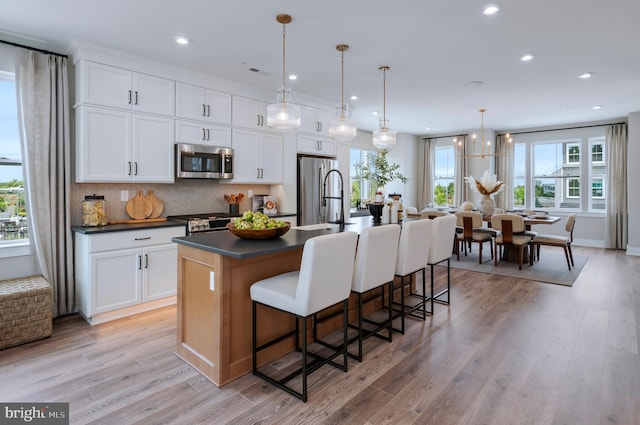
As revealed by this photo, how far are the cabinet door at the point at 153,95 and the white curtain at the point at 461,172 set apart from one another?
23.2 feet

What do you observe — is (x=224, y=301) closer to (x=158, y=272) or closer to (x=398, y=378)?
(x=398, y=378)

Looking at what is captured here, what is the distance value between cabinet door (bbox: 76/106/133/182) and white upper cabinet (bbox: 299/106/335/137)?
2511mm

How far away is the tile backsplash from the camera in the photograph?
3.89 metres

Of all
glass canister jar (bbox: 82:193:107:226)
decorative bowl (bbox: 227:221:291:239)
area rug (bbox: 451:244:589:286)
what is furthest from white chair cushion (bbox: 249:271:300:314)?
area rug (bbox: 451:244:589:286)

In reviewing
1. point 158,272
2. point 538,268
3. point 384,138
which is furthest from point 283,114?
point 538,268

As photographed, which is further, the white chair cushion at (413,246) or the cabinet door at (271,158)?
the cabinet door at (271,158)

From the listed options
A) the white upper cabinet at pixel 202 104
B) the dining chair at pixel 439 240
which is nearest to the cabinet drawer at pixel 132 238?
the white upper cabinet at pixel 202 104

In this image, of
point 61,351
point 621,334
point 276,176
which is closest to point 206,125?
point 276,176

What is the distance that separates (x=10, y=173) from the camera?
3.56 meters

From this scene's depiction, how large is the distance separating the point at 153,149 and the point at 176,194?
74 cm

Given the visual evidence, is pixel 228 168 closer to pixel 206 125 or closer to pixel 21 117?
pixel 206 125

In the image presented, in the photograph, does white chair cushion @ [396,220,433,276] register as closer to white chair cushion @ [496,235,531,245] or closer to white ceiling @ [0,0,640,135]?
white ceiling @ [0,0,640,135]

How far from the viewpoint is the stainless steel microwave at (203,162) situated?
4223 millimetres

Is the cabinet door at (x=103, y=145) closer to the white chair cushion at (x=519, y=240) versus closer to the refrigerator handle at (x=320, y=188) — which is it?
the refrigerator handle at (x=320, y=188)
